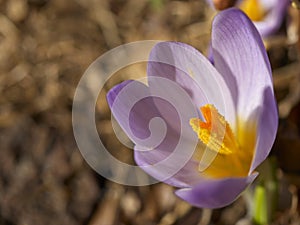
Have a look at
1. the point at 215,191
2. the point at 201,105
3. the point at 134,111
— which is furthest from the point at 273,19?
the point at 215,191

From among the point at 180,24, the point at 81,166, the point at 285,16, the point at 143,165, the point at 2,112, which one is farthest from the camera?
the point at 180,24

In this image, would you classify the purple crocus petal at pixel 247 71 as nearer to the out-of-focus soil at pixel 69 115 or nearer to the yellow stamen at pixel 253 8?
the out-of-focus soil at pixel 69 115

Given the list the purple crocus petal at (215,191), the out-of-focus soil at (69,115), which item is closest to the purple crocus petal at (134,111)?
the purple crocus petal at (215,191)

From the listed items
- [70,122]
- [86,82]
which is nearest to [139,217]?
[70,122]

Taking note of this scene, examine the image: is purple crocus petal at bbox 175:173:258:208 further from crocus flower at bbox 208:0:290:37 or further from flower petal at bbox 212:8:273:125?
crocus flower at bbox 208:0:290:37

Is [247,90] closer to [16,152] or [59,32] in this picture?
[16,152]

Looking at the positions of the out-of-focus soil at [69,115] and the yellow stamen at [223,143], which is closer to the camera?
the yellow stamen at [223,143]
